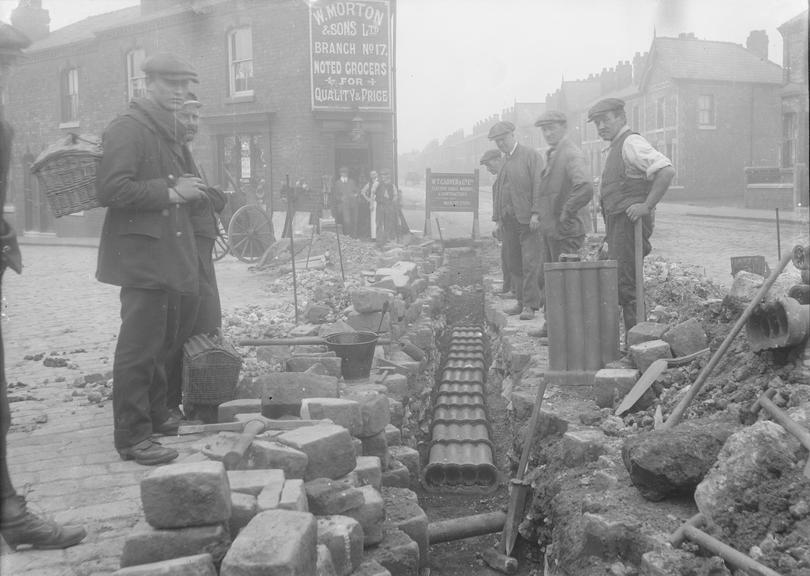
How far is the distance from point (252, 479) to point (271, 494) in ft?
0.57

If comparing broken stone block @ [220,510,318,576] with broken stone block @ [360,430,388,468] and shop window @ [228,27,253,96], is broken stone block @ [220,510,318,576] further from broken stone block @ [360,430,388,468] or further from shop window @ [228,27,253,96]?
shop window @ [228,27,253,96]

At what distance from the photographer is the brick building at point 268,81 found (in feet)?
61.0

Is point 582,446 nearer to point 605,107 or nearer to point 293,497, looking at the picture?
point 293,497

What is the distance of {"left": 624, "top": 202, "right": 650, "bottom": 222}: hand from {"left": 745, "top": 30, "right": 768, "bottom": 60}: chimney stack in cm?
3543

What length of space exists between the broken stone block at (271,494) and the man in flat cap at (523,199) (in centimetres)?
506

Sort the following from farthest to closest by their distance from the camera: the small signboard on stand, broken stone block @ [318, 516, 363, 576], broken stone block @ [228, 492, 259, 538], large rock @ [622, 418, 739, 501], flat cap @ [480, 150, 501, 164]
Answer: the small signboard on stand
flat cap @ [480, 150, 501, 164]
large rock @ [622, 418, 739, 501]
broken stone block @ [318, 516, 363, 576]
broken stone block @ [228, 492, 259, 538]

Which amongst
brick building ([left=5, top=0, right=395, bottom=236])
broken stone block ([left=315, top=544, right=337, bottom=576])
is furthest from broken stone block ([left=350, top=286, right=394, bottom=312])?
brick building ([left=5, top=0, right=395, bottom=236])

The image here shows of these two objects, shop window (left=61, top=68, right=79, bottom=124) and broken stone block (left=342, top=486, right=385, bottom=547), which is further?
shop window (left=61, top=68, right=79, bottom=124)

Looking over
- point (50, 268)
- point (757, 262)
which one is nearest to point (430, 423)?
point (757, 262)

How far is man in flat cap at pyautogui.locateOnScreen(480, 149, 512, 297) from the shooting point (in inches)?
332

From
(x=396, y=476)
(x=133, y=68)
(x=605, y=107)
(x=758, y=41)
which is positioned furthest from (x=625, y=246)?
(x=758, y=41)

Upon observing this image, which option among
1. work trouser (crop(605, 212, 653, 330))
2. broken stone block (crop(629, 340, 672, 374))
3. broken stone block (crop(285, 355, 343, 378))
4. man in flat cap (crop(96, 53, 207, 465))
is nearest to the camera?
man in flat cap (crop(96, 53, 207, 465))

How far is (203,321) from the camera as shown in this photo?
15.7 ft

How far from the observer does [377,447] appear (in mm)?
4527
